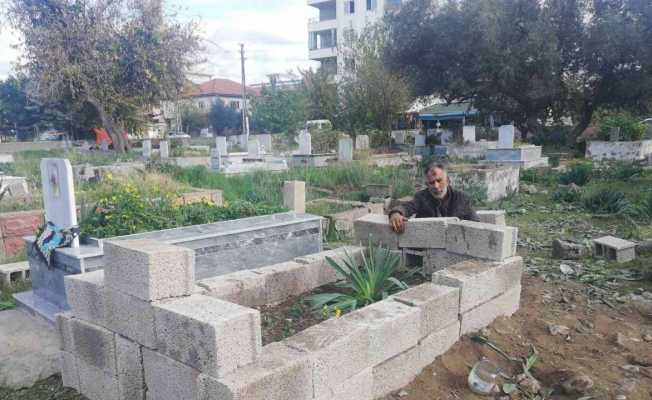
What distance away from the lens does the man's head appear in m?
4.57

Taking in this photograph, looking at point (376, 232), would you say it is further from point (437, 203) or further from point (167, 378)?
point (167, 378)

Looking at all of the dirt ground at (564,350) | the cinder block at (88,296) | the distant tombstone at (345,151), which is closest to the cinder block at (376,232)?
the dirt ground at (564,350)

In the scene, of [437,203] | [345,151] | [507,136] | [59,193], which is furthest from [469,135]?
→ [59,193]

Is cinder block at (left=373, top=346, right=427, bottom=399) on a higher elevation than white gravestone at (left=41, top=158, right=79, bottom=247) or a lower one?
lower

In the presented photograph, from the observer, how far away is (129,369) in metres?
2.86

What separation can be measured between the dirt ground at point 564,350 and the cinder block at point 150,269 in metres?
1.38

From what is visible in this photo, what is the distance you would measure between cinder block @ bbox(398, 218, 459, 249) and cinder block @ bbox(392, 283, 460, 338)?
90cm

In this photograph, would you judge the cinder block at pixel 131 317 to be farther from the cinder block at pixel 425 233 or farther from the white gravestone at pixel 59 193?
the cinder block at pixel 425 233

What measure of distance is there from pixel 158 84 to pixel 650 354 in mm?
19335

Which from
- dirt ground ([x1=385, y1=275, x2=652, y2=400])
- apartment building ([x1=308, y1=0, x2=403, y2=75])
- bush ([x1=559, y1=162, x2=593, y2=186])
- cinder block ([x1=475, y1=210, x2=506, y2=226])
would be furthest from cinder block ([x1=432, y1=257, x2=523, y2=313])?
apartment building ([x1=308, y1=0, x2=403, y2=75])

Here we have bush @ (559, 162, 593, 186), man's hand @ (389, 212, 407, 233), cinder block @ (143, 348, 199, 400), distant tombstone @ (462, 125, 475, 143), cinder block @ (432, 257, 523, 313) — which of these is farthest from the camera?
distant tombstone @ (462, 125, 475, 143)

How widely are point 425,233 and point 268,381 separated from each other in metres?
2.45

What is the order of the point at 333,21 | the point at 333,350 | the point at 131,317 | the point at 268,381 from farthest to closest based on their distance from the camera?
the point at 333,21 < the point at 131,317 < the point at 333,350 < the point at 268,381

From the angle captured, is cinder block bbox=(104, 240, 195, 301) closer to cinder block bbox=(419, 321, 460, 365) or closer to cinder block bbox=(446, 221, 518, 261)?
cinder block bbox=(419, 321, 460, 365)
